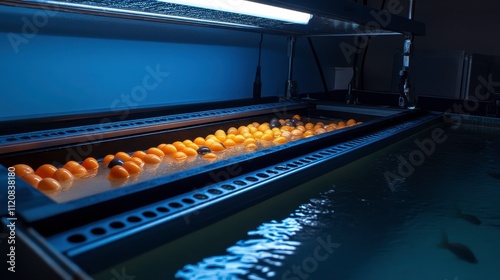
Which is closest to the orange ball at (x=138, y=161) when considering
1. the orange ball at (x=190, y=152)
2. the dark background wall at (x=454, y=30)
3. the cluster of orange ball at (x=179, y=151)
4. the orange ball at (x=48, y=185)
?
the cluster of orange ball at (x=179, y=151)

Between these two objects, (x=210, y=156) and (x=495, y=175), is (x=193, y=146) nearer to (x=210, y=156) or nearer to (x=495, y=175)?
(x=210, y=156)

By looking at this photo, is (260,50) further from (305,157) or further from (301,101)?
(305,157)

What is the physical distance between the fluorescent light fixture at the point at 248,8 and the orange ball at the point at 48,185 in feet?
2.13

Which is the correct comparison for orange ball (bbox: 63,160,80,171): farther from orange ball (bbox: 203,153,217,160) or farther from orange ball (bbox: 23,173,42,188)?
orange ball (bbox: 203,153,217,160)

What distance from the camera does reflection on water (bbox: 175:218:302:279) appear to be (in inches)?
28.2

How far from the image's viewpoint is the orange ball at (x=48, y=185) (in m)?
1.18

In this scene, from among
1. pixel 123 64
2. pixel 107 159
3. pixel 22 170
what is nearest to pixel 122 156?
pixel 107 159

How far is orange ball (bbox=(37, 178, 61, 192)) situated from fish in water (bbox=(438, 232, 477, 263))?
1.02m

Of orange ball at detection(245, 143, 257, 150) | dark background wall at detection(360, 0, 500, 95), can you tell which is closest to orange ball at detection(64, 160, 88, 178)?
orange ball at detection(245, 143, 257, 150)

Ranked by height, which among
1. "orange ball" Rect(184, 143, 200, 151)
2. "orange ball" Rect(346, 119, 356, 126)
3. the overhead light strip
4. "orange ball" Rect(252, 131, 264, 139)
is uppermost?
the overhead light strip

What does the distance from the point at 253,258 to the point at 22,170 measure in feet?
2.59

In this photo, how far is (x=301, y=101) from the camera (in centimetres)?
277

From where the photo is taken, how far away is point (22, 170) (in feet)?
3.94

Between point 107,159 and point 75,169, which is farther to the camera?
point 107,159
